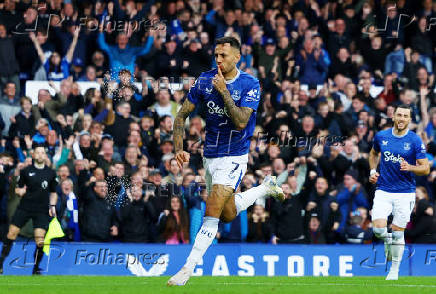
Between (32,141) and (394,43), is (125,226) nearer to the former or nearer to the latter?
(32,141)

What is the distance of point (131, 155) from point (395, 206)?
598 cm

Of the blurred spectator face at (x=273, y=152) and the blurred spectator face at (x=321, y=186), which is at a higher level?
the blurred spectator face at (x=273, y=152)

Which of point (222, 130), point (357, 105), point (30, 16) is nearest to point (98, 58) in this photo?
point (30, 16)

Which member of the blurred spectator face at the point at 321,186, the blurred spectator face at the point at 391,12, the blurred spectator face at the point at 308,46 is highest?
the blurred spectator face at the point at 391,12

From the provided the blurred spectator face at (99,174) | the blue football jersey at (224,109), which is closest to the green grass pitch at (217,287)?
the blue football jersey at (224,109)

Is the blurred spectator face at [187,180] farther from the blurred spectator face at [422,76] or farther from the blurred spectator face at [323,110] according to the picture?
the blurred spectator face at [422,76]

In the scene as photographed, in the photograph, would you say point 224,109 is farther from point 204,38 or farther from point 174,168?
point 204,38

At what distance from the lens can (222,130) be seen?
454 inches

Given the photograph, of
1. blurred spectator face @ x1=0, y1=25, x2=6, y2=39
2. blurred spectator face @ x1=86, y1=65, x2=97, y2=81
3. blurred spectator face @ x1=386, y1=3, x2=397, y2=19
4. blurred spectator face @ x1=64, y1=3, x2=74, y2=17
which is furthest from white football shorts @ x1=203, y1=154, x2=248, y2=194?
blurred spectator face @ x1=386, y1=3, x2=397, y2=19

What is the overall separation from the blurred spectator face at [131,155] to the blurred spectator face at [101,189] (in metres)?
1.00

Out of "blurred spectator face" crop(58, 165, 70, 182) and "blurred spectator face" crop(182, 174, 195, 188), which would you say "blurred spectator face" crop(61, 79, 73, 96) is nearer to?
"blurred spectator face" crop(58, 165, 70, 182)

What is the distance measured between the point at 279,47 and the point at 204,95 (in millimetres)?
11011

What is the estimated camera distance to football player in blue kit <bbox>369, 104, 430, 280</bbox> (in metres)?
14.0

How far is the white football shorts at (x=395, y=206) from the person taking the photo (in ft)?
46.6
